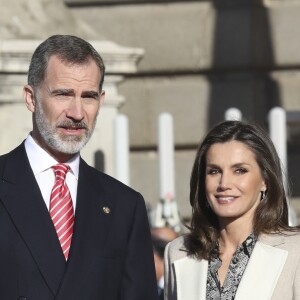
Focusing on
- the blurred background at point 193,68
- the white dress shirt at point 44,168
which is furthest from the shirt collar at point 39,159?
the blurred background at point 193,68

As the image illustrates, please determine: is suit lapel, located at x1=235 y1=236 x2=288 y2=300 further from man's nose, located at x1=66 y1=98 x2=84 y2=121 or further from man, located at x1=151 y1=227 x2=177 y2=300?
man, located at x1=151 y1=227 x2=177 y2=300

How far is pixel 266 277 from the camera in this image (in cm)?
473

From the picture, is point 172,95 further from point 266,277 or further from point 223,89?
point 266,277

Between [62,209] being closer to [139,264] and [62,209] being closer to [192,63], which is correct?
[139,264]

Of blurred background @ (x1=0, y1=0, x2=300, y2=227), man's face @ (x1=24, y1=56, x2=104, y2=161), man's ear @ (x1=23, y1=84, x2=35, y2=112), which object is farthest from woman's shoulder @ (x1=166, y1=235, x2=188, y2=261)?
blurred background @ (x1=0, y1=0, x2=300, y2=227)

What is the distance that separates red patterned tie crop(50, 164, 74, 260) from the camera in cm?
465

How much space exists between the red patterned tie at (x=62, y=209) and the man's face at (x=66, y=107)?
0.17 ft

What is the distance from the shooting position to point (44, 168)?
4.70 metres

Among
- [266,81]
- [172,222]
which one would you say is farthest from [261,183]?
[266,81]

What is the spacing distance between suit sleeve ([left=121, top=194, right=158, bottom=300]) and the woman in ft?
0.35

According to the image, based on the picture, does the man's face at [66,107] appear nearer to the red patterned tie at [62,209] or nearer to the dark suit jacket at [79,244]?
the red patterned tie at [62,209]

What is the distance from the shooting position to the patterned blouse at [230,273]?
4.72 m

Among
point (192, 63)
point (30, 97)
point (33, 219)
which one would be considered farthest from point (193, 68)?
point (33, 219)

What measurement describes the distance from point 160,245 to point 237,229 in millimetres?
2612
